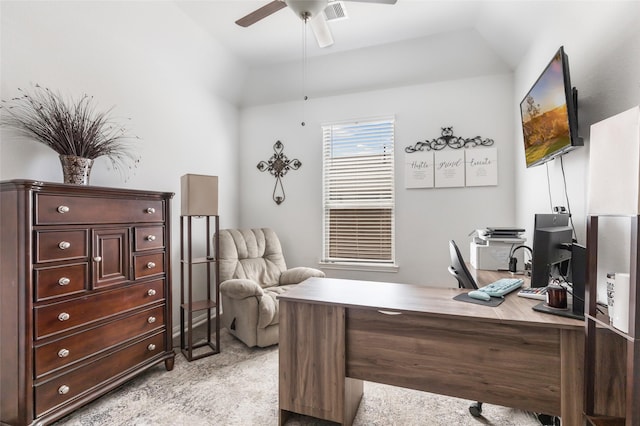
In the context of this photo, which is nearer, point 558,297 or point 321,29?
point 558,297

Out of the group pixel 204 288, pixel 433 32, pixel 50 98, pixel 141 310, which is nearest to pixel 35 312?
pixel 141 310

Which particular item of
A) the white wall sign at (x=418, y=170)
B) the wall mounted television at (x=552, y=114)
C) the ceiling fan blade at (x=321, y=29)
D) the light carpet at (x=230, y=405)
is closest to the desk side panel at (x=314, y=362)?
the light carpet at (x=230, y=405)

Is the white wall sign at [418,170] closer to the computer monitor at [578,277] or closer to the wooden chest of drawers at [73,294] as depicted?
the computer monitor at [578,277]

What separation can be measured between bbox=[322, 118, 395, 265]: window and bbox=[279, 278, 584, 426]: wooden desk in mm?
1782

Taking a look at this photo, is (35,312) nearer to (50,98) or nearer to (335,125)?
(50,98)

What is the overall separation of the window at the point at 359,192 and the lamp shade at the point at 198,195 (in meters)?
1.53

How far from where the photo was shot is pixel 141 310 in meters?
2.15

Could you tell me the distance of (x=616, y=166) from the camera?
1.00m

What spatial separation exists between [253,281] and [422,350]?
1.90 metres

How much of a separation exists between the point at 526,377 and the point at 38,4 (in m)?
3.52

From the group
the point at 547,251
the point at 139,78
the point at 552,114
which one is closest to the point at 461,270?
the point at 547,251

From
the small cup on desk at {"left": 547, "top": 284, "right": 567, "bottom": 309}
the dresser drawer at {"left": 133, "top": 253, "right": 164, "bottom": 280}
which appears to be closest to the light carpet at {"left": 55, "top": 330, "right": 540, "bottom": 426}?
the dresser drawer at {"left": 133, "top": 253, "right": 164, "bottom": 280}

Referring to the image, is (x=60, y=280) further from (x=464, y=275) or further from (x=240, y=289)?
(x=464, y=275)

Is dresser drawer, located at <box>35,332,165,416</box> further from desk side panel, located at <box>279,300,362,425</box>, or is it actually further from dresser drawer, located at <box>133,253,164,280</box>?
desk side panel, located at <box>279,300,362,425</box>
